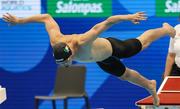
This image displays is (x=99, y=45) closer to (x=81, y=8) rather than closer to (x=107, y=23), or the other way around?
(x=107, y=23)

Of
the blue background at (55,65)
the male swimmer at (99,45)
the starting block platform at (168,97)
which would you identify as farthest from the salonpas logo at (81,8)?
the male swimmer at (99,45)

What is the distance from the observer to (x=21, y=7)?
8.25 meters

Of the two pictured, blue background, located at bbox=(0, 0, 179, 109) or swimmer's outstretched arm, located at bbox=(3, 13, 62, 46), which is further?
blue background, located at bbox=(0, 0, 179, 109)

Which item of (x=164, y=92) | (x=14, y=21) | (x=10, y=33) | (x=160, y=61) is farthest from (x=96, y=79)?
(x=14, y=21)

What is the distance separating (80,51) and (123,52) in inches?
22.1

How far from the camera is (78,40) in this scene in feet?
16.0

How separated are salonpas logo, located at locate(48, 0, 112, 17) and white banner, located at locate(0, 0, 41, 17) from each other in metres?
0.26

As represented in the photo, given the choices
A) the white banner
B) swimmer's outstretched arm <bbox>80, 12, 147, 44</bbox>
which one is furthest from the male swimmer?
the white banner

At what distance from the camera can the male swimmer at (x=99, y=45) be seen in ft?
15.7

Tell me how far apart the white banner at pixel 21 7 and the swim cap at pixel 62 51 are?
11.8 ft

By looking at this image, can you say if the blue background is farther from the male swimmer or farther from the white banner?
the male swimmer

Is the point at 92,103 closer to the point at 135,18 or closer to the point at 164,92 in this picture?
the point at 164,92

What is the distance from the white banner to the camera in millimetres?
8203

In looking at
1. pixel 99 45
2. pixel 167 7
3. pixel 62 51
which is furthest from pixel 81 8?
pixel 62 51
